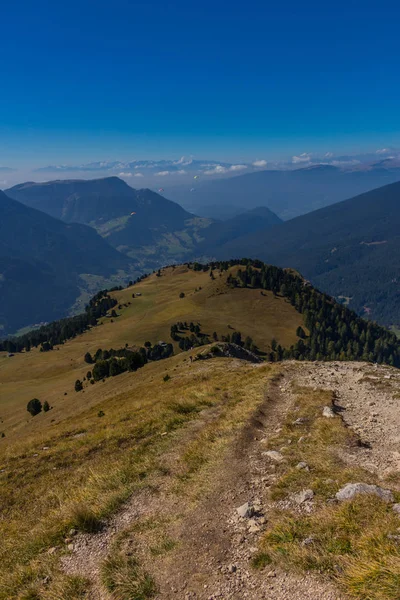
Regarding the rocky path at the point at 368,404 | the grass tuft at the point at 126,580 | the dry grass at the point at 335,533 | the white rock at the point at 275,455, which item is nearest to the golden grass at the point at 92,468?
Answer: the grass tuft at the point at 126,580

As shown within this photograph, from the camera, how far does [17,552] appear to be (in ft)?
40.7

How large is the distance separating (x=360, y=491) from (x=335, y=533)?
249cm

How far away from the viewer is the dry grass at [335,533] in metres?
7.84

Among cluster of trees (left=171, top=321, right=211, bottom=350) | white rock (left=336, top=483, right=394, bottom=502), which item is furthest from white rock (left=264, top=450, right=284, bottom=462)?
cluster of trees (left=171, top=321, right=211, bottom=350)

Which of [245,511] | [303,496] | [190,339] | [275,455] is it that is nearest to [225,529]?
[245,511]

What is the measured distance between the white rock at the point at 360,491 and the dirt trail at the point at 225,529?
1986 millimetres

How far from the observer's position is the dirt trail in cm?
896

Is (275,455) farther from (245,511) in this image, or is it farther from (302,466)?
(245,511)

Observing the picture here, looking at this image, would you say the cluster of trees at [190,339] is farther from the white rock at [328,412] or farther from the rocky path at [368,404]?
the white rock at [328,412]

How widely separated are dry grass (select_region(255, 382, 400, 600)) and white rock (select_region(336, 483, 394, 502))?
0.36 m

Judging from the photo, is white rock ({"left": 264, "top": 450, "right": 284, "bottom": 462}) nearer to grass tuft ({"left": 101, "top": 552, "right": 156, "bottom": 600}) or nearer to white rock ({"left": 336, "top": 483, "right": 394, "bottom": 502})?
white rock ({"left": 336, "top": 483, "right": 394, "bottom": 502})

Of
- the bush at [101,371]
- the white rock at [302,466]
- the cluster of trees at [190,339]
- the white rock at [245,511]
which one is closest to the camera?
the white rock at [245,511]

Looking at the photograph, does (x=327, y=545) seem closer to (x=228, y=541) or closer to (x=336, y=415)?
(x=228, y=541)

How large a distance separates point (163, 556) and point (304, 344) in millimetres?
195667
